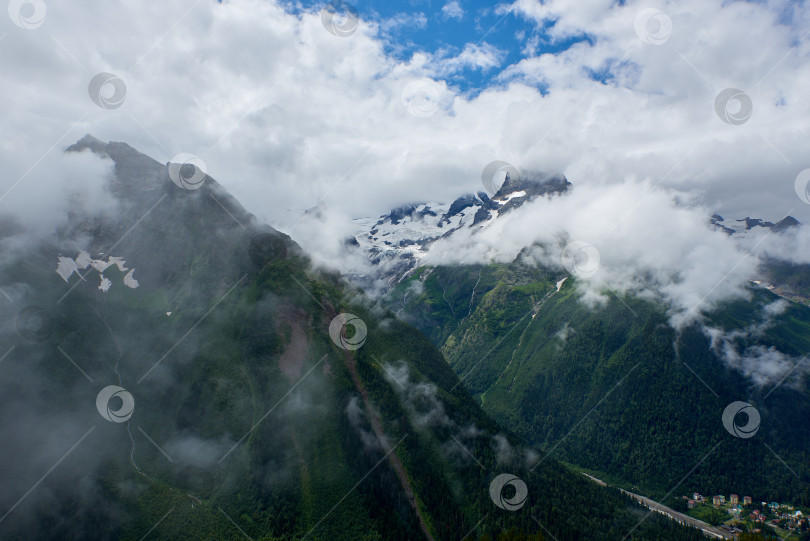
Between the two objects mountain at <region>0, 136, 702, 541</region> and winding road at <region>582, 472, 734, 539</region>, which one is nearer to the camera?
mountain at <region>0, 136, 702, 541</region>

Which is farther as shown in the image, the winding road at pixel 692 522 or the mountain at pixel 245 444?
the winding road at pixel 692 522

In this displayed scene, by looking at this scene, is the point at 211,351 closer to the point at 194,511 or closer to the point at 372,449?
the point at 194,511

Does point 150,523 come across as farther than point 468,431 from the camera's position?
No

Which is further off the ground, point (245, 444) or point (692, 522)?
point (692, 522)

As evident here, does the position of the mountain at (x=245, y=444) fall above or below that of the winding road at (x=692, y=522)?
below

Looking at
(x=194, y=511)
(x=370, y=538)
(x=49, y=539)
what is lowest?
(x=49, y=539)

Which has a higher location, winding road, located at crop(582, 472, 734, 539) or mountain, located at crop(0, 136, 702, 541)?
winding road, located at crop(582, 472, 734, 539)

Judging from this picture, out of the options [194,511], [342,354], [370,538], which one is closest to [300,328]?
[342,354]

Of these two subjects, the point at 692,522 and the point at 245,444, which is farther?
the point at 692,522
